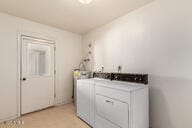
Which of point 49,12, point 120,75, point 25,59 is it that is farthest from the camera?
point 25,59

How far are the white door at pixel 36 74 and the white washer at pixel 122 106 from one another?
1841 mm

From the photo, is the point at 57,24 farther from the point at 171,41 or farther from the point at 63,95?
the point at 171,41

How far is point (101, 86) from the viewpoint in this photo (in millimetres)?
2139

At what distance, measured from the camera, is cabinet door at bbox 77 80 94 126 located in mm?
2356

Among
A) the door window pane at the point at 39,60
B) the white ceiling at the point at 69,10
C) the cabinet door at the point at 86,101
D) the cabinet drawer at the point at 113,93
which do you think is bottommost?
the cabinet door at the point at 86,101

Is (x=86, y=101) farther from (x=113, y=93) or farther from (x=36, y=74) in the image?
(x=36, y=74)

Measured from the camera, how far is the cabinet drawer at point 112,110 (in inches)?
67.7

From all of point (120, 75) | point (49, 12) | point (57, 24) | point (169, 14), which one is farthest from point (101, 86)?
point (57, 24)

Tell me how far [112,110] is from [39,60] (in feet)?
7.91

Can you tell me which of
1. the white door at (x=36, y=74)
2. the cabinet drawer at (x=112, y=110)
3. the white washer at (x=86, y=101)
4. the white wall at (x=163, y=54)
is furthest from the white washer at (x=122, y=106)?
the white door at (x=36, y=74)

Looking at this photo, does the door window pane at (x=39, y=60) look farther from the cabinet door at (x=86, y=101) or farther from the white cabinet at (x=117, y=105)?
the white cabinet at (x=117, y=105)

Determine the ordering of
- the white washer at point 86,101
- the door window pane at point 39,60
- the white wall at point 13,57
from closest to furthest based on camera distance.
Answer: the white washer at point 86,101 < the white wall at point 13,57 < the door window pane at point 39,60

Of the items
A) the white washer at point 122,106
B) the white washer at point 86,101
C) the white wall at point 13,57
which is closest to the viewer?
the white washer at point 122,106

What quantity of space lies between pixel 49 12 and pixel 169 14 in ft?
7.68
